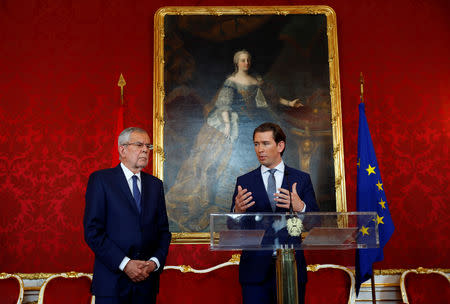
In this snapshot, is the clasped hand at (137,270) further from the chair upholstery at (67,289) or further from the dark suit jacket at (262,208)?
the chair upholstery at (67,289)

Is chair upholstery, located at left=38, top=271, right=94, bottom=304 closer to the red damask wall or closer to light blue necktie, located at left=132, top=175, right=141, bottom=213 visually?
the red damask wall

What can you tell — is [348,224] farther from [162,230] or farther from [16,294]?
[16,294]

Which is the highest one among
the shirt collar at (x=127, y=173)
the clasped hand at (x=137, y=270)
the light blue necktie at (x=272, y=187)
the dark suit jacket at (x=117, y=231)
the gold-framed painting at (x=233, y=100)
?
the gold-framed painting at (x=233, y=100)

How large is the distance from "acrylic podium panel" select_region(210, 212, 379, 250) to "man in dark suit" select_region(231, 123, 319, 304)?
1.11 ft

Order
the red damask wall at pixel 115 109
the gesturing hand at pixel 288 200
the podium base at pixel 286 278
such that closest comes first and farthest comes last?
the podium base at pixel 286 278 → the gesturing hand at pixel 288 200 → the red damask wall at pixel 115 109

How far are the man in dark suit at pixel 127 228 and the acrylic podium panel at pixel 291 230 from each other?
86 cm

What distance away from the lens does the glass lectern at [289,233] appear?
6.98 feet

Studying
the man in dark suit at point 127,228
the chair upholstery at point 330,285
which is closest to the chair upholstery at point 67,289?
the man in dark suit at point 127,228

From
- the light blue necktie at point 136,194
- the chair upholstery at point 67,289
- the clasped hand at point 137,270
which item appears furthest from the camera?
the chair upholstery at point 67,289

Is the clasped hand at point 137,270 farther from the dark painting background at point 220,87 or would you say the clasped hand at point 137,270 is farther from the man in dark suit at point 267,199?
the dark painting background at point 220,87

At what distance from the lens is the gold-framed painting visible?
4.61 m

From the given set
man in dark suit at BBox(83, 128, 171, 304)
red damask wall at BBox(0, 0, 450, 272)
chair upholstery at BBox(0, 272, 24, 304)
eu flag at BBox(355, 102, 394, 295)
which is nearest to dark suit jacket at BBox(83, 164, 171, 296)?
man in dark suit at BBox(83, 128, 171, 304)

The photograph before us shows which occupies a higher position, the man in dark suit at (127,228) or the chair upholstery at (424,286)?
the man in dark suit at (127,228)

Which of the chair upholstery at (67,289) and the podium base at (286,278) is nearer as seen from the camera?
the podium base at (286,278)
